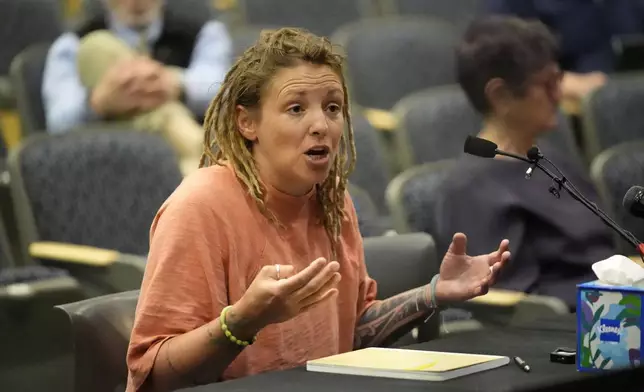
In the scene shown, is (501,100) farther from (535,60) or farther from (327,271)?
(327,271)

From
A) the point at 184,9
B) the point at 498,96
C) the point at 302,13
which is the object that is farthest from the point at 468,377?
the point at 302,13

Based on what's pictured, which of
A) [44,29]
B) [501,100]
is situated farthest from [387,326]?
[44,29]

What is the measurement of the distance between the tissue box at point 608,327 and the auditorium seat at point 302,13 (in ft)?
11.4

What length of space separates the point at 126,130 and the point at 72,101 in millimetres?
411

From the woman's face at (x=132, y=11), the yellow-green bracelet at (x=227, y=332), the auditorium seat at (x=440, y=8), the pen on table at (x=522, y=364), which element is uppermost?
the auditorium seat at (x=440, y=8)

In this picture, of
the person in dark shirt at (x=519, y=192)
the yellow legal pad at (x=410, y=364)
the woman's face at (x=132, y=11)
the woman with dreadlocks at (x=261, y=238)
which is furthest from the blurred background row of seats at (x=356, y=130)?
the yellow legal pad at (x=410, y=364)

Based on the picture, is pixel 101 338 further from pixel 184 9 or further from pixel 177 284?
pixel 184 9

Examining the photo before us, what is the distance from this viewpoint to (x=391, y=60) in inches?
189

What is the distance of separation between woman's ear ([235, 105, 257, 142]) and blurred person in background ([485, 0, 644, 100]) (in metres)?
2.92

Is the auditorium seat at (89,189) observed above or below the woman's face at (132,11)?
below

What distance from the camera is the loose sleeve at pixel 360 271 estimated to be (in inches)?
91.6

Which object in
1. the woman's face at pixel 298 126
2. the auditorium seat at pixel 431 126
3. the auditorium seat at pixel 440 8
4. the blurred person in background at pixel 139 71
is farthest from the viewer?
the auditorium seat at pixel 440 8

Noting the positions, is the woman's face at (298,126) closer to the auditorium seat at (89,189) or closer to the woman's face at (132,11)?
the auditorium seat at (89,189)

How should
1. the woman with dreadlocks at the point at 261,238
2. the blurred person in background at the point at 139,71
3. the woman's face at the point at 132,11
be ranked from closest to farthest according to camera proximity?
the woman with dreadlocks at the point at 261,238, the blurred person in background at the point at 139,71, the woman's face at the point at 132,11
